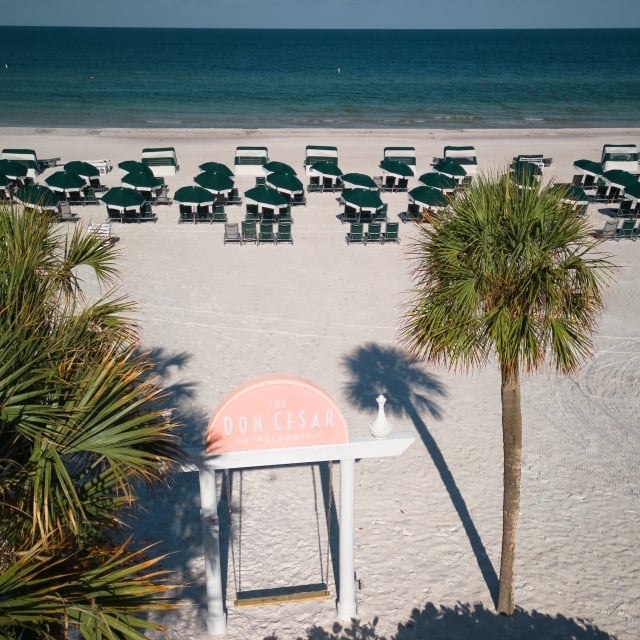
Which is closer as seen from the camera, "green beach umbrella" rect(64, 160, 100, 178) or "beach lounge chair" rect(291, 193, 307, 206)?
"green beach umbrella" rect(64, 160, 100, 178)

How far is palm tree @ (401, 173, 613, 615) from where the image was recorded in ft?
20.1

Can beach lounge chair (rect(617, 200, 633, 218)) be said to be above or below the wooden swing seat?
above

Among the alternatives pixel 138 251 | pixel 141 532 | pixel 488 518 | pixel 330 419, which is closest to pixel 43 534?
pixel 330 419

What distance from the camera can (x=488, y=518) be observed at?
30.4 ft

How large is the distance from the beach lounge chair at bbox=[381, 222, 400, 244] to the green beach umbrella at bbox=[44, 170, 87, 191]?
10.4 m

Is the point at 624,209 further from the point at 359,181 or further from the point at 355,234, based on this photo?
the point at 355,234

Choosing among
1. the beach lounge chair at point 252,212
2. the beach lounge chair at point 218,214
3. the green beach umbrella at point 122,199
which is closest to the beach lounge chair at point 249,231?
the beach lounge chair at point 252,212

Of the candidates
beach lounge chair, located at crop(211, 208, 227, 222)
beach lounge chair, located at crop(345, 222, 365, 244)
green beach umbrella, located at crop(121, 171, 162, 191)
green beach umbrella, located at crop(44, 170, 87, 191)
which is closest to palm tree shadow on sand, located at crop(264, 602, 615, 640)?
beach lounge chair, located at crop(345, 222, 365, 244)

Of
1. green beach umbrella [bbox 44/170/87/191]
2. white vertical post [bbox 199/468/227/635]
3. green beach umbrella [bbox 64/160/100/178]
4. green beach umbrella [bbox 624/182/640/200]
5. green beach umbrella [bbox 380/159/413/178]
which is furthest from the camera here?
green beach umbrella [bbox 380/159/413/178]

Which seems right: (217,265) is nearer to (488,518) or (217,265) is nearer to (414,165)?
(488,518)

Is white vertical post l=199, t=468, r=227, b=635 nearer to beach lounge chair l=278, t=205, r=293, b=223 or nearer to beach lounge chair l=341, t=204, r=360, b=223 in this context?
beach lounge chair l=278, t=205, r=293, b=223

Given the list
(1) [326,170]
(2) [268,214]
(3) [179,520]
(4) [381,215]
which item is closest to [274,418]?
(3) [179,520]

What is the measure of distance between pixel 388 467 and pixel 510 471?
3305 mm

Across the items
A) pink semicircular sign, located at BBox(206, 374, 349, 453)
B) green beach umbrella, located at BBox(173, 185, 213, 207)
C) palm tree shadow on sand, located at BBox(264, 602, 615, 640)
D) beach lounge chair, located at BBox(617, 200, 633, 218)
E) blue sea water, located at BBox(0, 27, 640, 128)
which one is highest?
blue sea water, located at BBox(0, 27, 640, 128)
